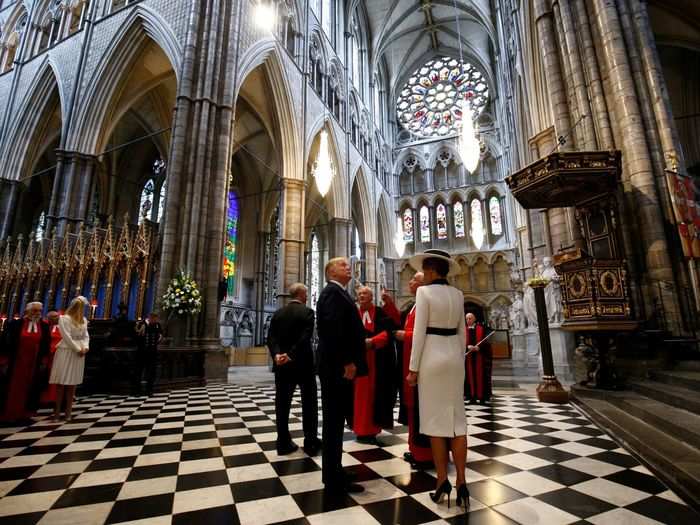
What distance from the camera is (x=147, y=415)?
456 cm

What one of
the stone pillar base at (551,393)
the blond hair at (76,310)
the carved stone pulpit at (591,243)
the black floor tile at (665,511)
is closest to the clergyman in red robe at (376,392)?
the black floor tile at (665,511)

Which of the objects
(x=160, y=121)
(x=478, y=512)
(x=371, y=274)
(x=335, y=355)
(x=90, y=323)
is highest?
(x=160, y=121)

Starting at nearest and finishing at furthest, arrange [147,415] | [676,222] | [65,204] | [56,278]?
[147,415], [676,222], [56,278], [65,204]

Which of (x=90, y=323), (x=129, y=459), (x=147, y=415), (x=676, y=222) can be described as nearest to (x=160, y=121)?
(x=90, y=323)

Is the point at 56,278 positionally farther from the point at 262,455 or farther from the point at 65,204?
the point at 262,455

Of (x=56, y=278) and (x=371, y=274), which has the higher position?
(x=371, y=274)

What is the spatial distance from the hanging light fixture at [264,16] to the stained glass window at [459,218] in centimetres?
1564

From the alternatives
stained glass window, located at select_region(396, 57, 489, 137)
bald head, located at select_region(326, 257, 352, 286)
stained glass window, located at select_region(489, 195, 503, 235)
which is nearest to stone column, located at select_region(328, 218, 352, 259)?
stained glass window, located at select_region(489, 195, 503, 235)

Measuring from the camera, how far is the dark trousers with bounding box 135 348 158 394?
6.39 meters

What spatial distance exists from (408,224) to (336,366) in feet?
77.6

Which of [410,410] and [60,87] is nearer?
[410,410]

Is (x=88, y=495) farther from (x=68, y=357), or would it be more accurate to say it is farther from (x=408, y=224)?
(x=408, y=224)

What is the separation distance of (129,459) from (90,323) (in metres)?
6.26

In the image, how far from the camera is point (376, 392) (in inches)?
132
